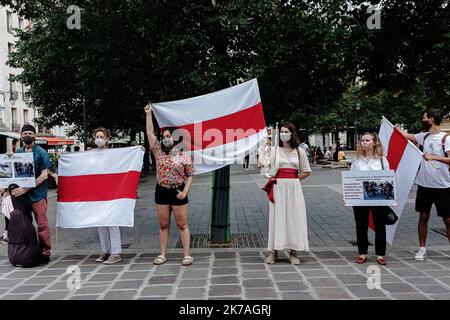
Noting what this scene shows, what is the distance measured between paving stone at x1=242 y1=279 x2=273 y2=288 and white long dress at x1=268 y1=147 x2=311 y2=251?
33.7 inches

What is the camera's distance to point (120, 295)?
16.8ft

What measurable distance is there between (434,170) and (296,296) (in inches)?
116

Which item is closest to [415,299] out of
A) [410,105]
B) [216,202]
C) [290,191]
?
[290,191]

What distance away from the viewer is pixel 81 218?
6895 millimetres

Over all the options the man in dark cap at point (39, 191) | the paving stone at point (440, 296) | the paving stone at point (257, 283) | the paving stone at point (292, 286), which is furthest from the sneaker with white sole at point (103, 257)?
the paving stone at point (440, 296)

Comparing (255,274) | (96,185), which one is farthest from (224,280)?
(96,185)

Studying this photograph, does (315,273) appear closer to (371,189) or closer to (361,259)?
(361,259)

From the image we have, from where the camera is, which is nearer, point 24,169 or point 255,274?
point 255,274

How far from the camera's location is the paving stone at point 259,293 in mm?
4984

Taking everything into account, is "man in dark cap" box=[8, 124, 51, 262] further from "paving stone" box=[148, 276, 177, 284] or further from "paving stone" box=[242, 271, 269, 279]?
"paving stone" box=[242, 271, 269, 279]

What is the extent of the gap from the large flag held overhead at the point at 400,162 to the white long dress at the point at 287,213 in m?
1.37

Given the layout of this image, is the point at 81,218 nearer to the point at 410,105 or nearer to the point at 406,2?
the point at 406,2

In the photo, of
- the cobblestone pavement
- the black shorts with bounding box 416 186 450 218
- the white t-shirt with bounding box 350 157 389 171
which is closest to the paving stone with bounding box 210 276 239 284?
the cobblestone pavement

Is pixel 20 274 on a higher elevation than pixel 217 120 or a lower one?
lower
